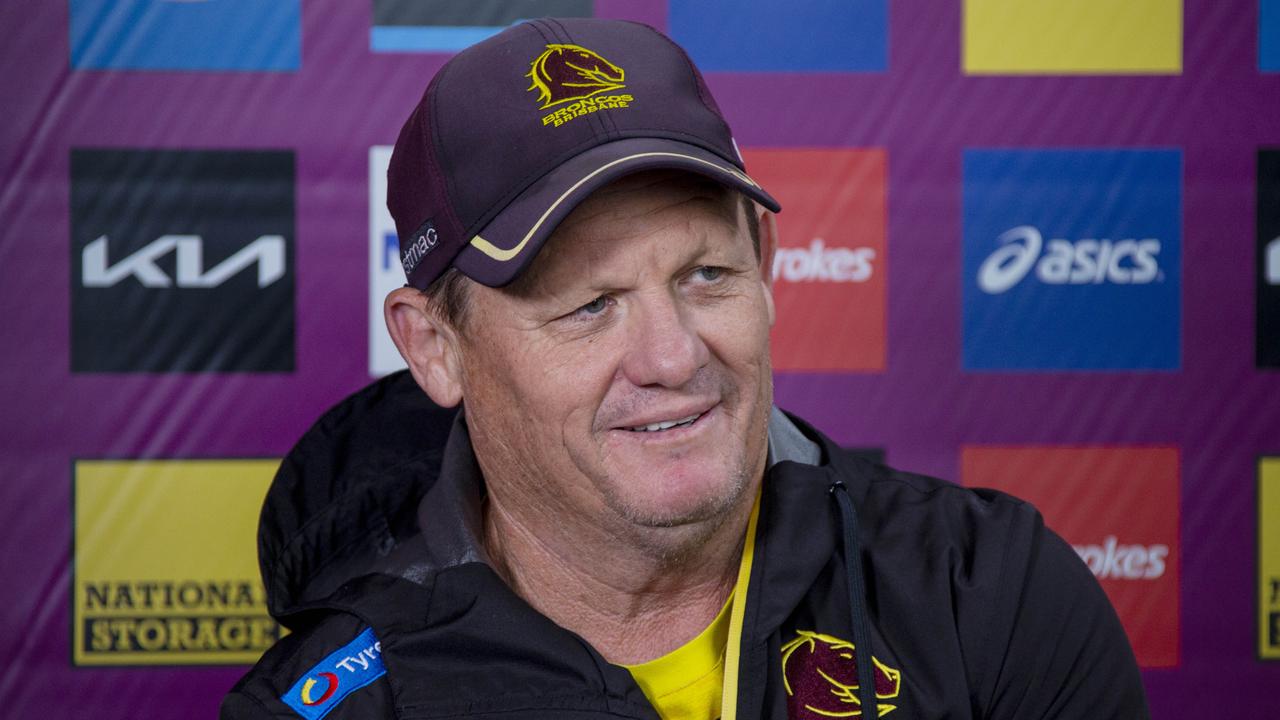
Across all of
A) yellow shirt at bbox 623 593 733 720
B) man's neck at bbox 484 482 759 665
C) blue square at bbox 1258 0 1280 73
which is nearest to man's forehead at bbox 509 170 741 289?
man's neck at bbox 484 482 759 665

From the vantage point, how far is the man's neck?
3.71 ft

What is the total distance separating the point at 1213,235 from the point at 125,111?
4.62ft

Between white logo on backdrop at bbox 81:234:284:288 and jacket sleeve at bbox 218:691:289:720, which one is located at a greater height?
white logo on backdrop at bbox 81:234:284:288

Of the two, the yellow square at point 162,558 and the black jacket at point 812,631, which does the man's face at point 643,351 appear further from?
the yellow square at point 162,558

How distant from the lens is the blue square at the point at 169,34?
1573mm

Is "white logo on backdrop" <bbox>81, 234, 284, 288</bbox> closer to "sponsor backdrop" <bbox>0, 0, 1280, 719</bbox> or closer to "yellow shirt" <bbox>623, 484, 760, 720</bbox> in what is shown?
"sponsor backdrop" <bbox>0, 0, 1280, 719</bbox>

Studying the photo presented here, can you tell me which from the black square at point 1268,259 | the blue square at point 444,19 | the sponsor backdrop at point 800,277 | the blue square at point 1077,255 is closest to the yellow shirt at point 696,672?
the sponsor backdrop at point 800,277

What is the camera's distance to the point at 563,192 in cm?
99

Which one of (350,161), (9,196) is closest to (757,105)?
(350,161)

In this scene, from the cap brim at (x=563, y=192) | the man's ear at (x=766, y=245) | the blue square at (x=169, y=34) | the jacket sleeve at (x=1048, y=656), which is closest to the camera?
the cap brim at (x=563, y=192)

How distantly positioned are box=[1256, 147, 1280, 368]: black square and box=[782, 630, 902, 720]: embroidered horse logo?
0.89 meters

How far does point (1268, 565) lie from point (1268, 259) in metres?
0.40

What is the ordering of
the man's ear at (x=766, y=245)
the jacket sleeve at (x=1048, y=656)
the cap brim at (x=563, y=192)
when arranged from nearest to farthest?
the cap brim at (x=563, y=192), the jacket sleeve at (x=1048, y=656), the man's ear at (x=766, y=245)

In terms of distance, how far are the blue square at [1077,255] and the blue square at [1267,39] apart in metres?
0.17
